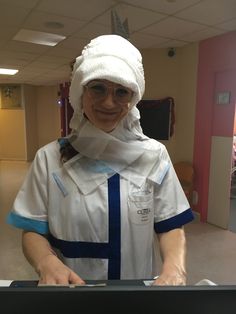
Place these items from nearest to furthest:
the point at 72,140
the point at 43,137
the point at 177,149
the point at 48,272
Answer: the point at 48,272
the point at 72,140
the point at 177,149
the point at 43,137

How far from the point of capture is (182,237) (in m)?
0.96

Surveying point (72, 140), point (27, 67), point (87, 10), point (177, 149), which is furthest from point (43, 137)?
point (72, 140)

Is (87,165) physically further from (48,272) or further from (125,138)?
(48,272)

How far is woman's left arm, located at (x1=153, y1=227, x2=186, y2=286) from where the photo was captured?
2.61ft

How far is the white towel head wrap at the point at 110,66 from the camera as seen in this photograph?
32.8 inches

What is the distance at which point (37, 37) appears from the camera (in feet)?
12.8

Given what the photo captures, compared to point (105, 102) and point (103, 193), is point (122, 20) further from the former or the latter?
point (103, 193)

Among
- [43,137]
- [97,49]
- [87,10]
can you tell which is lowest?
[43,137]

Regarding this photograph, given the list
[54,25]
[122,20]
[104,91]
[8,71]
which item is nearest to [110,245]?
[104,91]

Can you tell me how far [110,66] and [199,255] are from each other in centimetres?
267

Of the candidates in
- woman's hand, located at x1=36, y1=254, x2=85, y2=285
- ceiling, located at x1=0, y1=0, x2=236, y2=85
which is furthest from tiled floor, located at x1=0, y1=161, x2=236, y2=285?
ceiling, located at x1=0, y1=0, x2=236, y2=85
